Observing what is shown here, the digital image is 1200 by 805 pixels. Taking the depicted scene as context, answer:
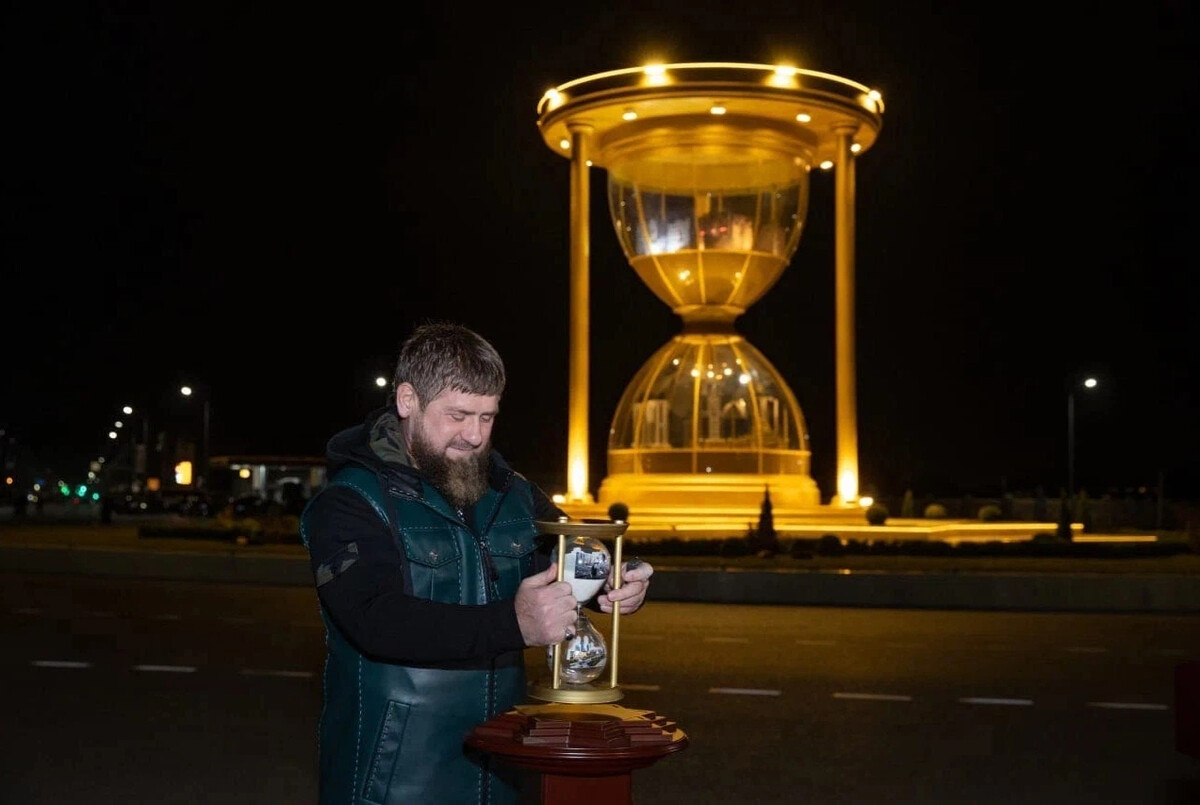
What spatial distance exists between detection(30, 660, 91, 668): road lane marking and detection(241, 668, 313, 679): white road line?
1.43 metres

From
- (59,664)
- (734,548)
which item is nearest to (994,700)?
(59,664)

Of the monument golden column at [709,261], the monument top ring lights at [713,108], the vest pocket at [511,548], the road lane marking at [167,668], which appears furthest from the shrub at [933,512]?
the vest pocket at [511,548]

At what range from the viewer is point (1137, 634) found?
63.1 feet

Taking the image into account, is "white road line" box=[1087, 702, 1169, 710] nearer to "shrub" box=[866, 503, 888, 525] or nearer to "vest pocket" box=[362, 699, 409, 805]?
"vest pocket" box=[362, 699, 409, 805]

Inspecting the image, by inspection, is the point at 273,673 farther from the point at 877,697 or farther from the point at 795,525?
the point at 795,525

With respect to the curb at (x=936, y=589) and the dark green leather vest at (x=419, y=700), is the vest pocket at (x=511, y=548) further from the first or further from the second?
the curb at (x=936, y=589)

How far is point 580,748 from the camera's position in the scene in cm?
334

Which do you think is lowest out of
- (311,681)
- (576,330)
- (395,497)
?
(311,681)

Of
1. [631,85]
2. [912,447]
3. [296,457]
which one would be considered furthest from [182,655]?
[296,457]

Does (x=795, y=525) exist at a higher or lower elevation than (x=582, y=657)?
higher

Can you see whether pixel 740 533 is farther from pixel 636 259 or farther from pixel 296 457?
pixel 296 457

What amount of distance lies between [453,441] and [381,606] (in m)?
0.45

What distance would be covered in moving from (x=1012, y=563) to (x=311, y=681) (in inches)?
692

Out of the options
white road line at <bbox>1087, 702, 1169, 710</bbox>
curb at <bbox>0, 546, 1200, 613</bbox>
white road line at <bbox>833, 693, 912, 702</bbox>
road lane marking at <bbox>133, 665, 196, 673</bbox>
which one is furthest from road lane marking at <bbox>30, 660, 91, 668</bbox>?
curb at <bbox>0, 546, 1200, 613</bbox>
